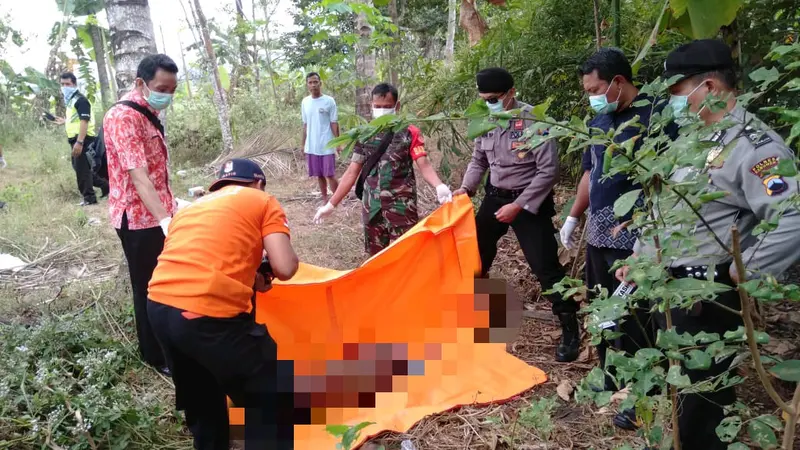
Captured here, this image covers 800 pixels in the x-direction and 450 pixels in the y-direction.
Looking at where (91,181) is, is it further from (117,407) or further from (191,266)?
(191,266)

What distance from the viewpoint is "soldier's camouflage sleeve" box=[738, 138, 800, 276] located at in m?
1.48

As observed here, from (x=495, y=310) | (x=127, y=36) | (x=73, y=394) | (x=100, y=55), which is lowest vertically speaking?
(x=73, y=394)

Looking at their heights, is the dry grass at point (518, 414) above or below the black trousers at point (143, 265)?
below

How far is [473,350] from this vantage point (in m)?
3.00

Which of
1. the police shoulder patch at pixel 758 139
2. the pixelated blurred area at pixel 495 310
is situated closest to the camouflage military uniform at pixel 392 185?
the pixelated blurred area at pixel 495 310

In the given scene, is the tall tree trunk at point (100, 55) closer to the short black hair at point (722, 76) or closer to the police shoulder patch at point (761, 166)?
the short black hair at point (722, 76)

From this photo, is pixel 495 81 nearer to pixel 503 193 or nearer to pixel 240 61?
pixel 503 193

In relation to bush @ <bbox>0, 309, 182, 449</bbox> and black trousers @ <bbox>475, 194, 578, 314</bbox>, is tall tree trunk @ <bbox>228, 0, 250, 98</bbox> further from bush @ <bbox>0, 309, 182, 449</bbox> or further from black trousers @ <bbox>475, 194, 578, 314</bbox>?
black trousers @ <bbox>475, 194, 578, 314</bbox>

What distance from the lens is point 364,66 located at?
7.31 meters

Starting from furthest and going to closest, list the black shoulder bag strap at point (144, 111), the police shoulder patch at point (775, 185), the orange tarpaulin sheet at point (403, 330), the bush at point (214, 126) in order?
the bush at point (214, 126) → the black shoulder bag strap at point (144, 111) → the orange tarpaulin sheet at point (403, 330) → the police shoulder patch at point (775, 185)

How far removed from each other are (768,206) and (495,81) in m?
1.79

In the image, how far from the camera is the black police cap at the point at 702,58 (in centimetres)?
172

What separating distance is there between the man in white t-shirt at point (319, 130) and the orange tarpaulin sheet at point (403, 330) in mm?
3419

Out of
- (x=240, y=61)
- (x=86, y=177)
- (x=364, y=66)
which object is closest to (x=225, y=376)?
(x=364, y=66)
